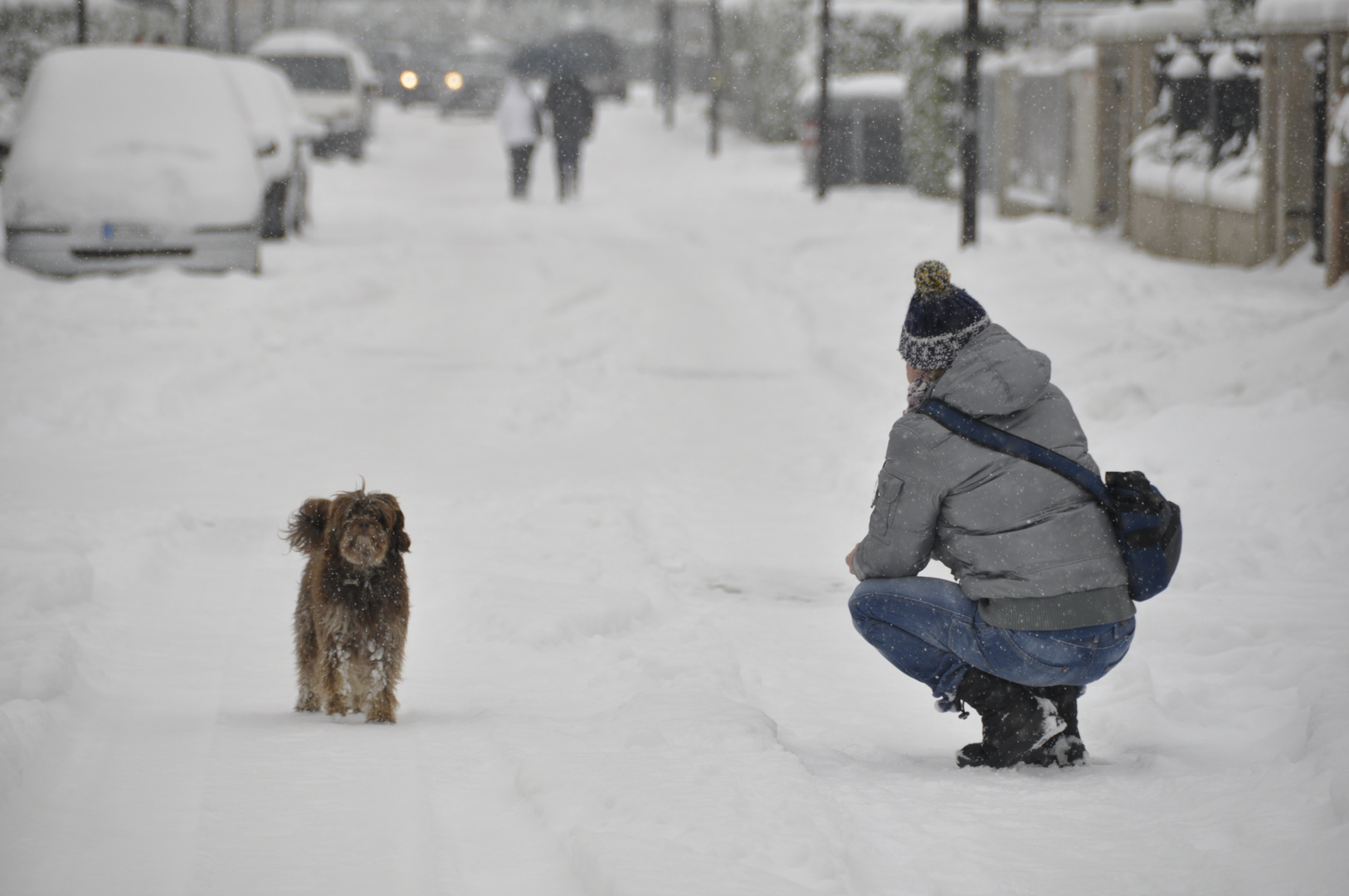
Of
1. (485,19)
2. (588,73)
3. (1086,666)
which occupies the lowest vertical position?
(1086,666)

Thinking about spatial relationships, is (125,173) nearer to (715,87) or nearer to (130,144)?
(130,144)

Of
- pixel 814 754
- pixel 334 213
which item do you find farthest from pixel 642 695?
pixel 334 213

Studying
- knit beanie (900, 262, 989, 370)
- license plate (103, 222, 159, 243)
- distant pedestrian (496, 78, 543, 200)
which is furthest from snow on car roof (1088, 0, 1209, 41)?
knit beanie (900, 262, 989, 370)

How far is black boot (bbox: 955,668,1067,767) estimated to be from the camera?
4.18m

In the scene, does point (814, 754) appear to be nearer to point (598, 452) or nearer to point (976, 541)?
point (976, 541)

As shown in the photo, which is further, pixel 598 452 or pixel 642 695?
pixel 598 452

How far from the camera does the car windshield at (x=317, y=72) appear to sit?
103 ft

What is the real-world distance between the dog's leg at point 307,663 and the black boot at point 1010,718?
2.05 m

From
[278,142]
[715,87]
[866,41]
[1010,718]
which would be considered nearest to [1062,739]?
[1010,718]

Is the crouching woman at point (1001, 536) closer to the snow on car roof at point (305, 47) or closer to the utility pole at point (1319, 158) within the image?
the utility pole at point (1319, 158)

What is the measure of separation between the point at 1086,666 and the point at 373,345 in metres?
8.81

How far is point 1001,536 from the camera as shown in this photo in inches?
157

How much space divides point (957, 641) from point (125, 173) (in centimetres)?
1122

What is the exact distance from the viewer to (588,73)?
5191cm
